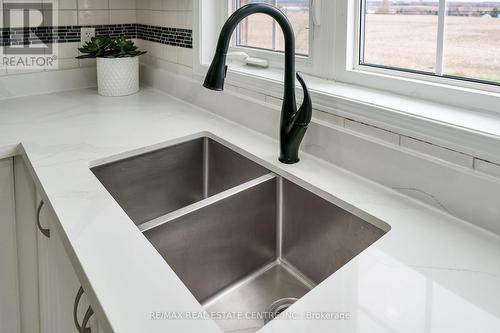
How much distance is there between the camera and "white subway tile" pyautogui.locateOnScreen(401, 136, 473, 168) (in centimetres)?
80

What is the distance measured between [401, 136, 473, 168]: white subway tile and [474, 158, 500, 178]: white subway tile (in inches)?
0.4

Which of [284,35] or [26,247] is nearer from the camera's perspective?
[284,35]

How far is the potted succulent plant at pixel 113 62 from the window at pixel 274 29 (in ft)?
1.58

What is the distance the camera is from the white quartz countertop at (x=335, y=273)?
0.56 meters

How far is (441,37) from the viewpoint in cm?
99

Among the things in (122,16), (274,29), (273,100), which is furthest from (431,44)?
(122,16)

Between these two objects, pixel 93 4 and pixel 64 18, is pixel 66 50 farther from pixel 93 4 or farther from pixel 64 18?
pixel 93 4

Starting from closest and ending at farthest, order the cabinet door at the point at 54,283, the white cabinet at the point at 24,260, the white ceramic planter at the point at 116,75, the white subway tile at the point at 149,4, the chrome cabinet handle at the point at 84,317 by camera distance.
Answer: the chrome cabinet handle at the point at 84,317 → the cabinet door at the point at 54,283 → the white cabinet at the point at 24,260 → the white ceramic planter at the point at 116,75 → the white subway tile at the point at 149,4

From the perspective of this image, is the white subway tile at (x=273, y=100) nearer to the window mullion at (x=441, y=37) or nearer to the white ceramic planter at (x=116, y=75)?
the window mullion at (x=441, y=37)

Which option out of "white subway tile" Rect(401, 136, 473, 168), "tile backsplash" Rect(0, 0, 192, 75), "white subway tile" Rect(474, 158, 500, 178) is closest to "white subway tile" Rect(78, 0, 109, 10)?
"tile backsplash" Rect(0, 0, 192, 75)

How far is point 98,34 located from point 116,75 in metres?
0.34

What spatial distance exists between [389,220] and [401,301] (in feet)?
0.79

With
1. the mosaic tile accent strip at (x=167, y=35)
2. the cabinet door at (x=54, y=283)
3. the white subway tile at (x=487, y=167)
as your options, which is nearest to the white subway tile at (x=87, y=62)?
the mosaic tile accent strip at (x=167, y=35)

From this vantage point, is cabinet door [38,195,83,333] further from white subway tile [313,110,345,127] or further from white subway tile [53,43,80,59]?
white subway tile [53,43,80,59]
